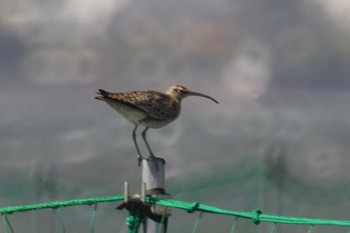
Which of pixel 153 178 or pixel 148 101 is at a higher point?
pixel 148 101

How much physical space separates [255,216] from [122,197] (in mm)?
1449

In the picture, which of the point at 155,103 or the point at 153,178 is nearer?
the point at 153,178

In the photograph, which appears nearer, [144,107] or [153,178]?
[153,178]

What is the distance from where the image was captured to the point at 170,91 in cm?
1596

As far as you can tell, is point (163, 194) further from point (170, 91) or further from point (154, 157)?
point (170, 91)

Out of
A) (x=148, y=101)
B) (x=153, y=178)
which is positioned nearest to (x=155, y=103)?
(x=148, y=101)

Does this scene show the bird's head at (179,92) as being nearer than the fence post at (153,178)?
No

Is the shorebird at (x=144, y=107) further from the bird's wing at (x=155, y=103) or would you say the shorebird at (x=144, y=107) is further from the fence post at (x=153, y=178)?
the fence post at (x=153, y=178)

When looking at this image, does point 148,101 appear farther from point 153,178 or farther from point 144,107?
Result: point 153,178

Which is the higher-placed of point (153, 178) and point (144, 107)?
point (144, 107)

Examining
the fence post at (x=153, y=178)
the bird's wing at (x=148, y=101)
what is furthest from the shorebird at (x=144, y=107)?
the fence post at (x=153, y=178)

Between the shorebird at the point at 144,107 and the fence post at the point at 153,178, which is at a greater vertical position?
the shorebird at the point at 144,107

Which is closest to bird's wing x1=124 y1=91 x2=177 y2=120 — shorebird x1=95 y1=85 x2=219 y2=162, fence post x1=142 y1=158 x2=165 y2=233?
shorebird x1=95 y1=85 x2=219 y2=162

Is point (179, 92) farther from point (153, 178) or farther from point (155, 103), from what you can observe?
point (153, 178)
